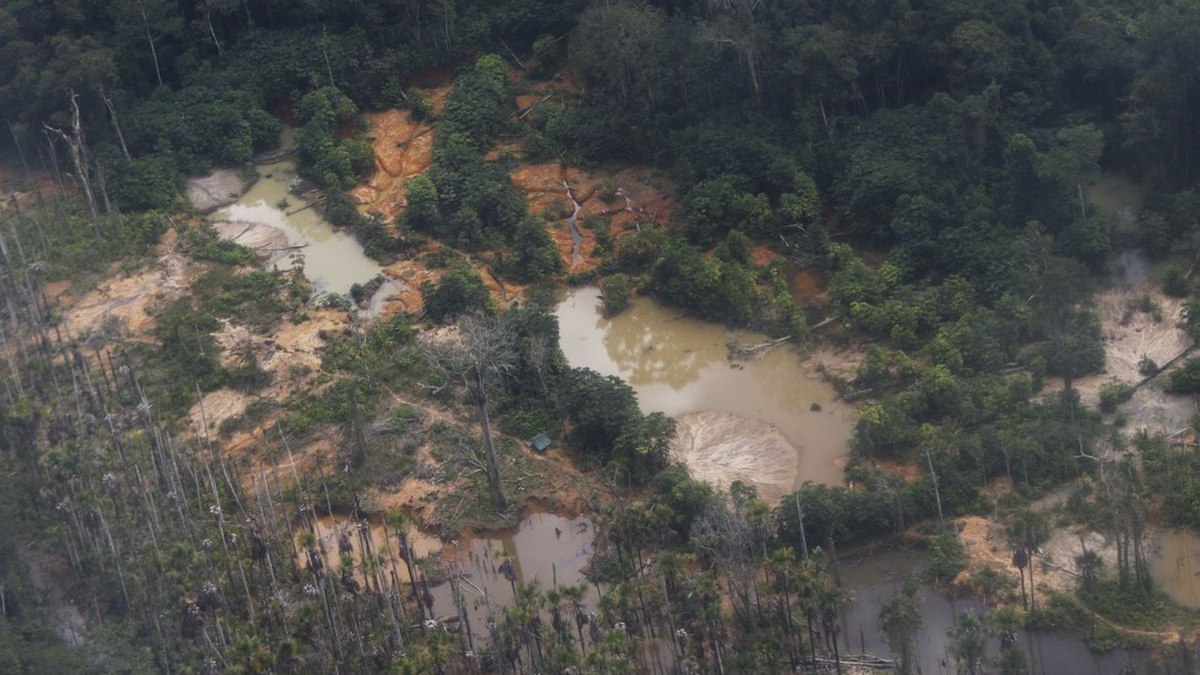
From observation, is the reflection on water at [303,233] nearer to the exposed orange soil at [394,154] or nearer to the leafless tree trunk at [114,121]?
the exposed orange soil at [394,154]

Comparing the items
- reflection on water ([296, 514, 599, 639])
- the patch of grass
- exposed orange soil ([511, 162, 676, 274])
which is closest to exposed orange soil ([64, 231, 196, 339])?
reflection on water ([296, 514, 599, 639])

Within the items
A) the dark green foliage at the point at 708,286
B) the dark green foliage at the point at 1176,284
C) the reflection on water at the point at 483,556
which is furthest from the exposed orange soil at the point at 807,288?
the reflection on water at the point at 483,556

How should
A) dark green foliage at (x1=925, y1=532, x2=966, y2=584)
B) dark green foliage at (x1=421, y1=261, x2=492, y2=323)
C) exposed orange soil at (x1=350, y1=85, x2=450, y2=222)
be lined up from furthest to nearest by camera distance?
exposed orange soil at (x1=350, y1=85, x2=450, y2=222), dark green foliage at (x1=421, y1=261, x2=492, y2=323), dark green foliage at (x1=925, y1=532, x2=966, y2=584)

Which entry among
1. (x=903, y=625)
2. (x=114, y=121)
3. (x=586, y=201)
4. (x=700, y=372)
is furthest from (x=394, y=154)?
(x=903, y=625)

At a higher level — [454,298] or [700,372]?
[454,298]

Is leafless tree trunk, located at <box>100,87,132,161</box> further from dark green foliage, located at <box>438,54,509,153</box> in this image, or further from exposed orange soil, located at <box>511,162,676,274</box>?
exposed orange soil, located at <box>511,162,676,274</box>

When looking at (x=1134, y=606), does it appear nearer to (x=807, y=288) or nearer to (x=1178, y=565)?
(x=1178, y=565)
